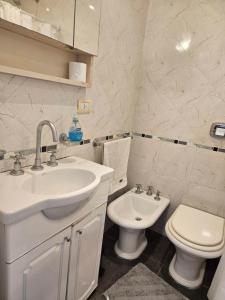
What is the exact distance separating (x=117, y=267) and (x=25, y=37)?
1664mm

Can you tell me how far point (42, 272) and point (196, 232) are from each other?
1.06 metres

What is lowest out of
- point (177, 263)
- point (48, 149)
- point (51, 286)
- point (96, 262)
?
point (177, 263)

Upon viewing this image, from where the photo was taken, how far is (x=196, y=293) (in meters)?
1.44

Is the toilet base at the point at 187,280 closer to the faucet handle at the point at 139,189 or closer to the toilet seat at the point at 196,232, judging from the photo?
the toilet seat at the point at 196,232

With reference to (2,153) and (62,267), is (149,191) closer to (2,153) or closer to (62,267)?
(62,267)

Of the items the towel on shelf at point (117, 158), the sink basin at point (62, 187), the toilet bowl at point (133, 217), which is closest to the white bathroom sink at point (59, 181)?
the sink basin at point (62, 187)

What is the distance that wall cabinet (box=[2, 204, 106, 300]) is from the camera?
0.77m

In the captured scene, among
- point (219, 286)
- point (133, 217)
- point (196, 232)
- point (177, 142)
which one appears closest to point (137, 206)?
point (133, 217)

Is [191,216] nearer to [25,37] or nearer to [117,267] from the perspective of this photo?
[117,267]

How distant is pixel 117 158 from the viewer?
167 cm

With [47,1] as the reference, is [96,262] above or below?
below

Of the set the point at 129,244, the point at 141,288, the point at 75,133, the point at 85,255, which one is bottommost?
the point at 141,288

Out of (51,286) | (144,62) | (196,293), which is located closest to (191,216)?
(196,293)

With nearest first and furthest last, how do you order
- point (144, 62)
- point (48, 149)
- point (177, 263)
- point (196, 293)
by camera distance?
1. point (48, 149)
2. point (196, 293)
3. point (177, 263)
4. point (144, 62)
